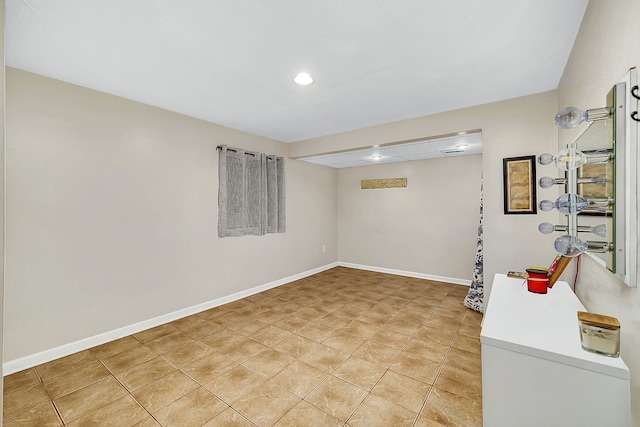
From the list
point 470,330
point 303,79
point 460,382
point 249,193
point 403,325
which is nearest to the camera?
point 460,382

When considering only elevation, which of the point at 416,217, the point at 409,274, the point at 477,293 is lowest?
the point at 409,274

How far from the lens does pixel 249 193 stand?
399 cm

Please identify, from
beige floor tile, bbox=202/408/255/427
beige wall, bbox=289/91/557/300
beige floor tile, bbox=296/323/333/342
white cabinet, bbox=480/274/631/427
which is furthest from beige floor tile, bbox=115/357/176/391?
beige wall, bbox=289/91/557/300

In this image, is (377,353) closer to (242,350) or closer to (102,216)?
(242,350)

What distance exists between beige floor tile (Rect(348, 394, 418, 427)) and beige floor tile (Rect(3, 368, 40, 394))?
242 cm

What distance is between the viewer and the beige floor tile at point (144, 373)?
201cm

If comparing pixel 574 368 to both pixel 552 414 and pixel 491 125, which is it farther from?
pixel 491 125

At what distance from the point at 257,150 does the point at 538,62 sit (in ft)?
11.2

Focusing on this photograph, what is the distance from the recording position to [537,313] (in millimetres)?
1293

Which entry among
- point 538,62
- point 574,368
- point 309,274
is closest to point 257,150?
point 309,274

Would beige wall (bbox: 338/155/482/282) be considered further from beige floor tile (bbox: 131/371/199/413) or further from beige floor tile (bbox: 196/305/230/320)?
beige floor tile (bbox: 131/371/199/413)

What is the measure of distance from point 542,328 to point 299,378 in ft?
5.38

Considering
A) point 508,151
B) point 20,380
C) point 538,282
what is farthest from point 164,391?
point 508,151

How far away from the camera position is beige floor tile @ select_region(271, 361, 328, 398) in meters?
1.93
